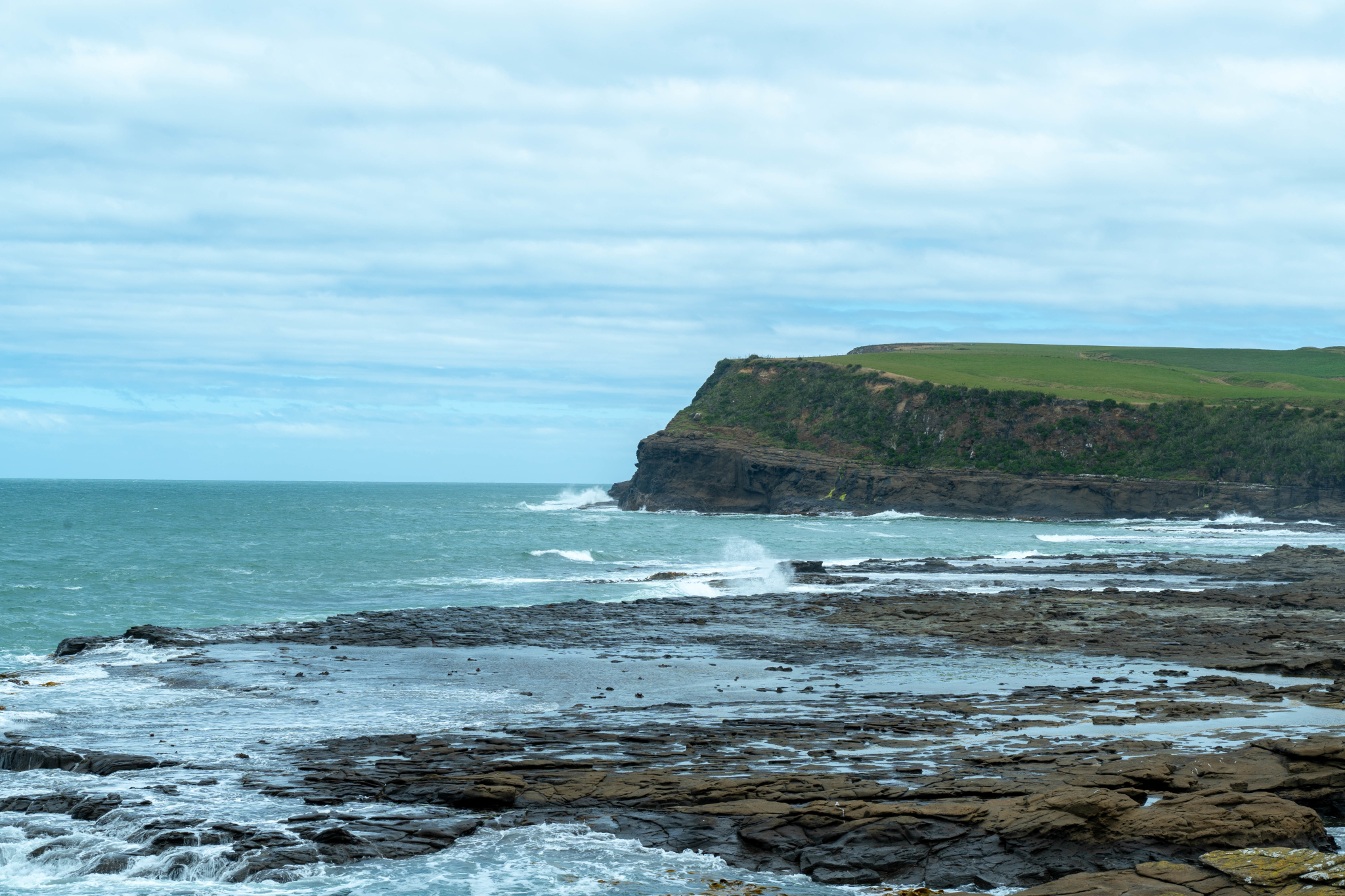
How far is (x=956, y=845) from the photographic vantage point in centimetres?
1121

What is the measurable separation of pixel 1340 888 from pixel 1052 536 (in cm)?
7237

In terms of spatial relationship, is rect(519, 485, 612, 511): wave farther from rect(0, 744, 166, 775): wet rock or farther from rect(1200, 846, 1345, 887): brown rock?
rect(1200, 846, 1345, 887): brown rock

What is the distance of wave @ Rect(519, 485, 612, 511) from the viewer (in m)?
130

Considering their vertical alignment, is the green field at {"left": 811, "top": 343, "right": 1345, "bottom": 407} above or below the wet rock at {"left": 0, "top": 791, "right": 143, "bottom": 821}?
above

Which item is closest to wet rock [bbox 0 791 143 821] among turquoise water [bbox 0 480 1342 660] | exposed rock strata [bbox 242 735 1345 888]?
exposed rock strata [bbox 242 735 1345 888]

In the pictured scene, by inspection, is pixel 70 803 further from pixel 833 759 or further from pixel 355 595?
pixel 355 595

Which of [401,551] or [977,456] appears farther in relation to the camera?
[977,456]

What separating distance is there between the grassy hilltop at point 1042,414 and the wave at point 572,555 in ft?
213

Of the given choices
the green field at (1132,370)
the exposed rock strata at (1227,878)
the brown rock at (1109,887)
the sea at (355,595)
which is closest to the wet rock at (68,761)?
the sea at (355,595)

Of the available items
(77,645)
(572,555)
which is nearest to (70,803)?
(77,645)

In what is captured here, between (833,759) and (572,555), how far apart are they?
44.1 metres

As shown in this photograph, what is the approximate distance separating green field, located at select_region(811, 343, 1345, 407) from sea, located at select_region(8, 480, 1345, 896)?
104 feet

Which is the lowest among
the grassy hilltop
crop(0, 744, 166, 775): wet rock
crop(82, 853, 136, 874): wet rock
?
crop(82, 853, 136, 874): wet rock

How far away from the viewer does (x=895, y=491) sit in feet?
362
